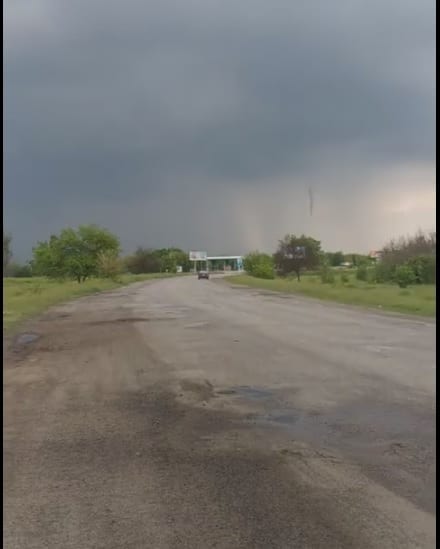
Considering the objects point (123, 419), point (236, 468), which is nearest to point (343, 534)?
point (236, 468)

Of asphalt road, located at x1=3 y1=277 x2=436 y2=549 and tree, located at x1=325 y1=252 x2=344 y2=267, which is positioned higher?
tree, located at x1=325 y1=252 x2=344 y2=267

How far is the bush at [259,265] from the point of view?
80.1 meters

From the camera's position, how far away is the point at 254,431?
635 centimetres

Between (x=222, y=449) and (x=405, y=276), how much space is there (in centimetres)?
3729

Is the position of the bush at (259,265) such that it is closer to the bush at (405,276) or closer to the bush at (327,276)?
the bush at (327,276)

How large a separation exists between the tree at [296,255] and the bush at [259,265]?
4.03 meters

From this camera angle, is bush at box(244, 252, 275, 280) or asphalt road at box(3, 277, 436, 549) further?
bush at box(244, 252, 275, 280)

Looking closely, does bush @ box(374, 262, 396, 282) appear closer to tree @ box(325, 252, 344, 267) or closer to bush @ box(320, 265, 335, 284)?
bush @ box(320, 265, 335, 284)

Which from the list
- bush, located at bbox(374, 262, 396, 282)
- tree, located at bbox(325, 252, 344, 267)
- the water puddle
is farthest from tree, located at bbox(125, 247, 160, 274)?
the water puddle

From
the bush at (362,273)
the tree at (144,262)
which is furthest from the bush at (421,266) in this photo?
the tree at (144,262)

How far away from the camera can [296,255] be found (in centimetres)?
7144

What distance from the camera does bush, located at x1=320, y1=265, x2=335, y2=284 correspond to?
161 feet

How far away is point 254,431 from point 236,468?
1.26 meters

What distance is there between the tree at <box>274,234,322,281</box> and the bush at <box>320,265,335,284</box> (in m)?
14.8
